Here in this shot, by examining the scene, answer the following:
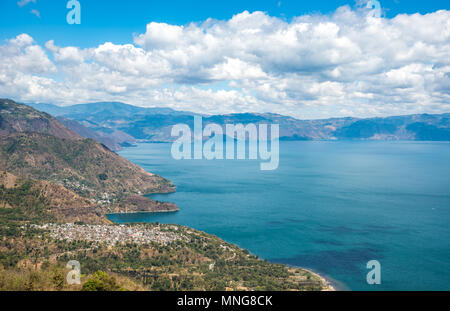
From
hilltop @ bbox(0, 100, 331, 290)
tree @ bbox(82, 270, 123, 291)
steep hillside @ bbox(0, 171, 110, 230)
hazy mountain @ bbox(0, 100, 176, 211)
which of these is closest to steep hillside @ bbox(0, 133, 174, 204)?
hazy mountain @ bbox(0, 100, 176, 211)

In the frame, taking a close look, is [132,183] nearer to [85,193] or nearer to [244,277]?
[85,193]

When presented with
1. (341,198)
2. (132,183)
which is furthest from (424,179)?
(132,183)

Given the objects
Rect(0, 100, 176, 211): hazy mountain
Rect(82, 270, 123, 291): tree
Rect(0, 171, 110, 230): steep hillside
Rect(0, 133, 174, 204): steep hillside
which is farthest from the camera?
Rect(0, 133, 174, 204): steep hillside

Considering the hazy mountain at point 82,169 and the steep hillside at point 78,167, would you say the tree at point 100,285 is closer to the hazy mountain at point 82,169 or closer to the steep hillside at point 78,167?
the hazy mountain at point 82,169

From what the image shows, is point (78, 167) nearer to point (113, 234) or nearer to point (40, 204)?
point (40, 204)

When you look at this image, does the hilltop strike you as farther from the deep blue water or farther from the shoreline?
the deep blue water

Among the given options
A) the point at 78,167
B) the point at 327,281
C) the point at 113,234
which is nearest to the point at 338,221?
the point at 327,281
